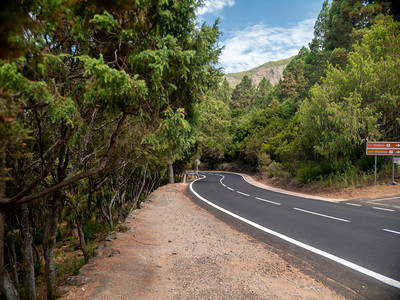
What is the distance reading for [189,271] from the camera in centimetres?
444

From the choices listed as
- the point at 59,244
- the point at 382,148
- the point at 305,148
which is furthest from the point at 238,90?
the point at 59,244

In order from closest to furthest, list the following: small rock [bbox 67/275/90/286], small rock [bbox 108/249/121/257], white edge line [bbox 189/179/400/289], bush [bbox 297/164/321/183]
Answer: small rock [bbox 67/275/90/286], white edge line [bbox 189/179/400/289], small rock [bbox 108/249/121/257], bush [bbox 297/164/321/183]

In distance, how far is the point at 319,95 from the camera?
18.2 metres

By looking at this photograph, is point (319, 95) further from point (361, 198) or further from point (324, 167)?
point (361, 198)

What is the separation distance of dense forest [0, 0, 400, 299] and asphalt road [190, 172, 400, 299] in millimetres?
3469

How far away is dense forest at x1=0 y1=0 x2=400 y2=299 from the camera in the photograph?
8.43 ft

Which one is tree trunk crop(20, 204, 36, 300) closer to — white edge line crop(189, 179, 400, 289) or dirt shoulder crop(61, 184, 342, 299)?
dirt shoulder crop(61, 184, 342, 299)

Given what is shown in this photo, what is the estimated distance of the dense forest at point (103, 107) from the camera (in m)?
2.57

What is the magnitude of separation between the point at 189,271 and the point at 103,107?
3090 mm

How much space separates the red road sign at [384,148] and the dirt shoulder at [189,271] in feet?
41.7

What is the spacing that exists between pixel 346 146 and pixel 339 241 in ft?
45.6

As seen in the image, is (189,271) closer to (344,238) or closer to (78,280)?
(78,280)

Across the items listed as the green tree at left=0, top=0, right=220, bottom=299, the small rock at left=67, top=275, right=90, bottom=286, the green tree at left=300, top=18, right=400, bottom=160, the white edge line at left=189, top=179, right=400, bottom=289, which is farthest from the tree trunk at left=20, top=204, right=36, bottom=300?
the green tree at left=300, top=18, right=400, bottom=160

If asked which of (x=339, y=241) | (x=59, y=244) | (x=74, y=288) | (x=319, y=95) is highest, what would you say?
(x=319, y=95)
